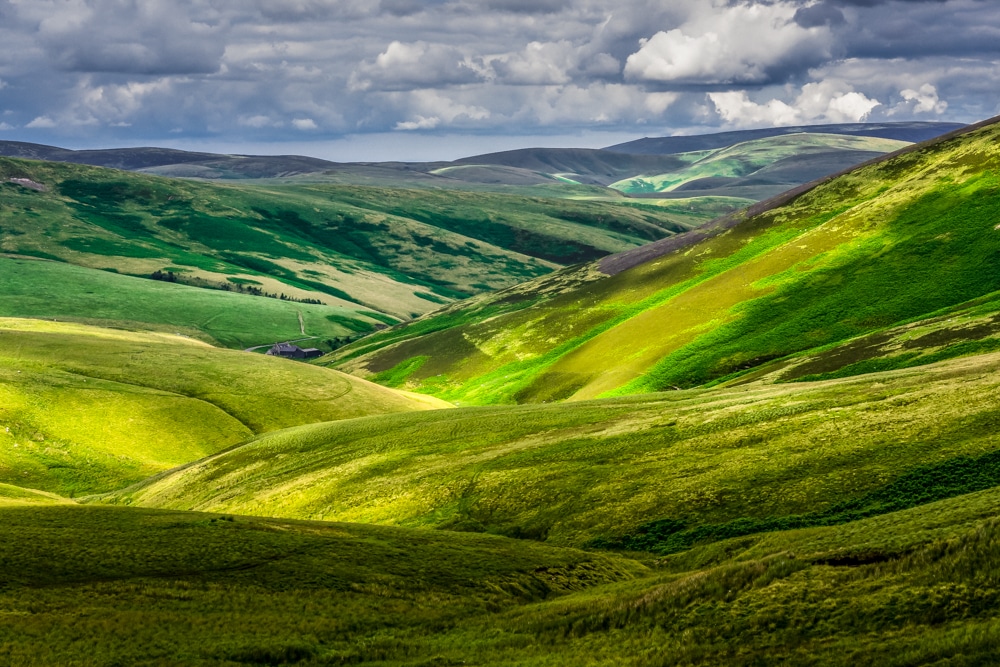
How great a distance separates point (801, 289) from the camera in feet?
493

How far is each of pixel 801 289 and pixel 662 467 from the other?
99.1 meters

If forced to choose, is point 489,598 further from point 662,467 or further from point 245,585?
point 662,467

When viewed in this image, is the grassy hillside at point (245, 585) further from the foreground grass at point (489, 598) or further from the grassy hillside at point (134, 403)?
the grassy hillside at point (134, 403)

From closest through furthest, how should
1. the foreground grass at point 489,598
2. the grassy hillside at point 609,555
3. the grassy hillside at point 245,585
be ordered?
the foreground grass at point 489,598 → the grassy hillside at point 609,555 → the grassy hillside at point 245,585

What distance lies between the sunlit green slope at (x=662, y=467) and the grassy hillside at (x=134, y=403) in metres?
25.9

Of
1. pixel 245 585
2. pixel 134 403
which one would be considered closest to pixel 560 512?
pixel 245 585

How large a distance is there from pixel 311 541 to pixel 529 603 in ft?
45.4

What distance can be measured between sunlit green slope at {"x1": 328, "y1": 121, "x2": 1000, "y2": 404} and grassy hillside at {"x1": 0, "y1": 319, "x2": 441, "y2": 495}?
35.9m

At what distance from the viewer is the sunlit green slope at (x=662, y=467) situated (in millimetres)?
51188

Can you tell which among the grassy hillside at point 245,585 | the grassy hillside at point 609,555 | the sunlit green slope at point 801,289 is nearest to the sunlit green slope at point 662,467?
the grassy hillside at point 609,555

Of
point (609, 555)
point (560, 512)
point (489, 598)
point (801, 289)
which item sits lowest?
point (560, 512)

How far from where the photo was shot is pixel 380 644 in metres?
34.0

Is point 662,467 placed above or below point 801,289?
below

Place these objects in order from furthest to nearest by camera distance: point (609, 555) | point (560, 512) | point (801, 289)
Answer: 1. point (801, 289)
2. point (560, 512)
3. point (609, 555)
